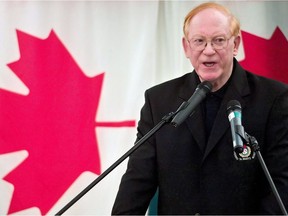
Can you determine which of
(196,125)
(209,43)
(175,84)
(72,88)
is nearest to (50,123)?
(72,88)

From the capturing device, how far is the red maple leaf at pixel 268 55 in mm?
2426

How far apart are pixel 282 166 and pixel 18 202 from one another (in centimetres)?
133

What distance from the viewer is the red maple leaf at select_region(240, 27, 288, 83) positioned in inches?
95.5

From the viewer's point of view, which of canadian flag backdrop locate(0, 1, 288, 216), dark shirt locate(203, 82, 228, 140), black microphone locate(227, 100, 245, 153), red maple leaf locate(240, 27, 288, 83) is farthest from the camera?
red maple leaf locate(240, 27, 288, 83)

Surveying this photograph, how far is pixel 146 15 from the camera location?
7.72 ft

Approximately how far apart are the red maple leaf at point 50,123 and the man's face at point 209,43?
2.80 feet

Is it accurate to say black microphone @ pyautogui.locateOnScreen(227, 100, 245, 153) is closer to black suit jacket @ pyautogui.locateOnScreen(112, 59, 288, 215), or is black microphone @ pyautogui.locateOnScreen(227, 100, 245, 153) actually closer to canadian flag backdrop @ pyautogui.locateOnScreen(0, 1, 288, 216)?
black suit jacket @ pyautogui.locateOnScreen(112, 59, 288, 215)

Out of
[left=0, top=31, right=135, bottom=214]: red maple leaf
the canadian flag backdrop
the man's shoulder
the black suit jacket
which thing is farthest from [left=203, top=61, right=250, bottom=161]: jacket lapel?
[left=0, top=31, right=135, bottom=214]: red maple leaf

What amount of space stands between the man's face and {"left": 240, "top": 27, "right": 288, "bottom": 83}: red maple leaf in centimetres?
86

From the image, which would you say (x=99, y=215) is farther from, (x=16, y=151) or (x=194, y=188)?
(x=194, y=188)

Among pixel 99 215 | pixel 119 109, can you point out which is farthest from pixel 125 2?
pixel 99 215

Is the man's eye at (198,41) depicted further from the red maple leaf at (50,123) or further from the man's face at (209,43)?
the red maple leaf at (50,123)

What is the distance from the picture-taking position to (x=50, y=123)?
2309 millimetres

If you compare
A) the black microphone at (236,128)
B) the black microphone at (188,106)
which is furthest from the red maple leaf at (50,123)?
the black microphone at (236,128)
